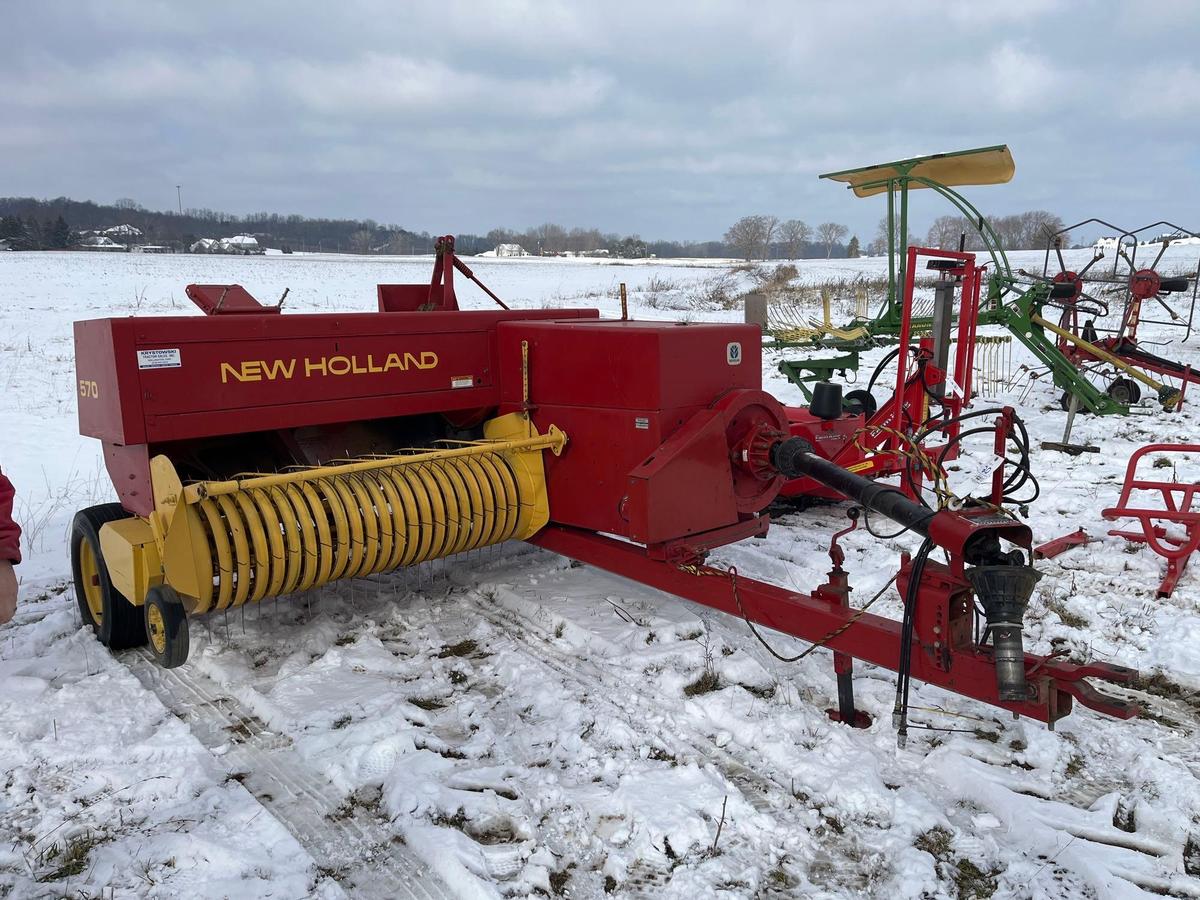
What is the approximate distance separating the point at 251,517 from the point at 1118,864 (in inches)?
136

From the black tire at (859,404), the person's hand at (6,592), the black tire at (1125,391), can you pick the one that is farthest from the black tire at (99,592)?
the black tire at (1125,391)

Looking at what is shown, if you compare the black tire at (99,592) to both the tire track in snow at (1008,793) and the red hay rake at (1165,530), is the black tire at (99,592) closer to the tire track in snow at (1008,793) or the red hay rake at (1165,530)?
the tire track in snow at (1008,793)

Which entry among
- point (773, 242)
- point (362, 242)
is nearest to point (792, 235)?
point (773, 242)

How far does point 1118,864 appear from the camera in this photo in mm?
2645

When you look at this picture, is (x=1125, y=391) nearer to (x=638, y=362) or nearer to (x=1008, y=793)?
(x=638, y=362)

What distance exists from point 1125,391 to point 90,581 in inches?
456

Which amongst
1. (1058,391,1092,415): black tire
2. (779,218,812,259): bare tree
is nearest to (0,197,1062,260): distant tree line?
(779,218,812,259): bare tree

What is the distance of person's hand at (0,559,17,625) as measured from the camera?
2.19m

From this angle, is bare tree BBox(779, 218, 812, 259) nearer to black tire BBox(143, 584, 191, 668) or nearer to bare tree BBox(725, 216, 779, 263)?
bare tree BBox(725, 216, 779, 263)

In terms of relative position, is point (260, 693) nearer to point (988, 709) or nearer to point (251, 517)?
point (251, 517)

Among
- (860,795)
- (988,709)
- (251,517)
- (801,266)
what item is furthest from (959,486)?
(801,266)

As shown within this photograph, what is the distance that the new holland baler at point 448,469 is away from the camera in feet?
11.5

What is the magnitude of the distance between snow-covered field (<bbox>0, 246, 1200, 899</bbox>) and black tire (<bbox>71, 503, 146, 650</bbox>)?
0.11 metres

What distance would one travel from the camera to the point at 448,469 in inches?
171
